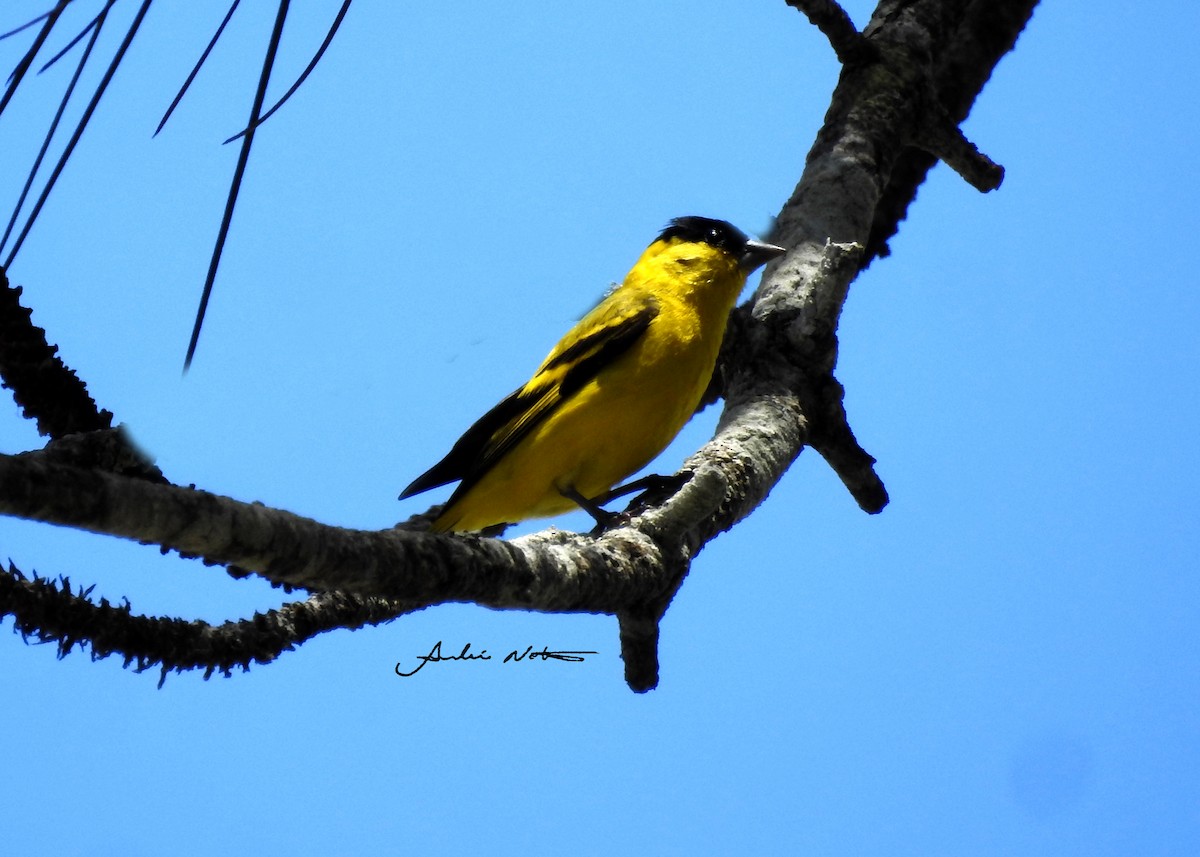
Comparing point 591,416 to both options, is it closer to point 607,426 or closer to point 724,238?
point 607,426

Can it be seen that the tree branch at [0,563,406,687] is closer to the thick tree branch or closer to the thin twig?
the thin twig

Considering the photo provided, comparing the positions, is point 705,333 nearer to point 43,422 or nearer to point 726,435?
point 726,435

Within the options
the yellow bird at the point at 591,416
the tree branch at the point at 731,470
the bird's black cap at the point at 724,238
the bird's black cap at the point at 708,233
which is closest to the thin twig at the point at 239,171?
the tree branch at the point at 731,470

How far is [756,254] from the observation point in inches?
196

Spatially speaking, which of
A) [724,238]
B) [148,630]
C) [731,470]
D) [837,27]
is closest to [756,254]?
[724,238]

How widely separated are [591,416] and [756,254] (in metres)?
1.18

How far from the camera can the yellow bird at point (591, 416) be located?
4.33 metres

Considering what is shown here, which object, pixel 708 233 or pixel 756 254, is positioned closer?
pixel 756 254

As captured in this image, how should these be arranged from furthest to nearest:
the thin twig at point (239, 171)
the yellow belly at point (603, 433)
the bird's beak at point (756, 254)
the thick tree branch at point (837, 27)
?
the bird's beak at point (756, 254), the thick tree branch at point (837, 27), the yellow belly at point (603, 433), the thin twig at point (239, 171)

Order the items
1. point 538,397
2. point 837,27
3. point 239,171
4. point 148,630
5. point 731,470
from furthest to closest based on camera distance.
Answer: point 837,27 → point 538,397 → point 731,470 → point 148,630 → point 239,171

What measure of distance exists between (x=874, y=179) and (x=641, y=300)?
1.04 metres

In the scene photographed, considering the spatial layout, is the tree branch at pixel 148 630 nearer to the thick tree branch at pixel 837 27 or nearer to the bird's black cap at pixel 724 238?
the bird's black cap at pixel 724 238

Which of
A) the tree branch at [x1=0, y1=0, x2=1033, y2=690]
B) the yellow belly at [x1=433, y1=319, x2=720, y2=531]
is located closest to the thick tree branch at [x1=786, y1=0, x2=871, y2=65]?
the tree branch at [x1=0, y1=0, x2=1033, y2=690]

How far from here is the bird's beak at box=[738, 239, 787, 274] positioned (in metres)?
4.80
